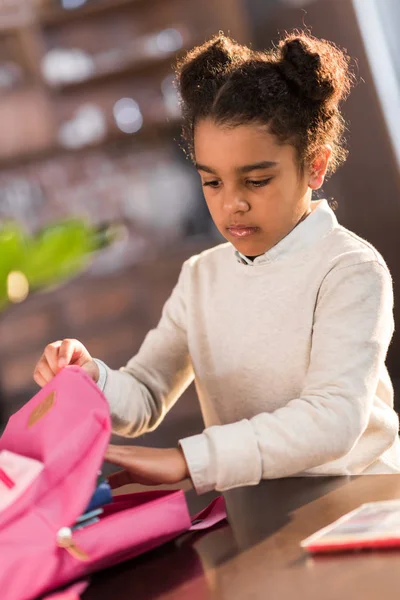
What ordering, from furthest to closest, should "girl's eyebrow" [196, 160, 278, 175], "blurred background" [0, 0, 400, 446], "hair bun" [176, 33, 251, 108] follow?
"blurred background" [0, 0, 400, 446] < "hair bun" [176, 33, 251, 108] < "girl's eyebrow" [196, 160, 278, 175]

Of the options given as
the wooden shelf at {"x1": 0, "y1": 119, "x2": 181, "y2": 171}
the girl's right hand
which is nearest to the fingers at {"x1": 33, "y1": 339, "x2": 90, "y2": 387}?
the girl's right hand

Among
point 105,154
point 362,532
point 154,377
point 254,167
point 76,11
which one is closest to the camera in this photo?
point 362,532

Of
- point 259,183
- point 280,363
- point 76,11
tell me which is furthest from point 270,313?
point 76,11

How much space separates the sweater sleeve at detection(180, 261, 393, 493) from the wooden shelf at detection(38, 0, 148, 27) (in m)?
3.44

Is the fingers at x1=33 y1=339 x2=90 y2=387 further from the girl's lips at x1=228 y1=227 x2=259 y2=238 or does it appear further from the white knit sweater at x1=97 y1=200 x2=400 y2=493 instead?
the girl's lips at x1=228 y1=227 x2=259 y2=238

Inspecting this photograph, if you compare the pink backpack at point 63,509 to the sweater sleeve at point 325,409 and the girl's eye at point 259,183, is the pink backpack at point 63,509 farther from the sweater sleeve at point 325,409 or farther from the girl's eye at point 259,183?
the girl's eye at point 259,183

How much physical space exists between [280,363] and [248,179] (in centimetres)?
26

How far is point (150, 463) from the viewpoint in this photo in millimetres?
891

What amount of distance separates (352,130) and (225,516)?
2.55 metres

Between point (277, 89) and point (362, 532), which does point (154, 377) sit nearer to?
point (277, 89)

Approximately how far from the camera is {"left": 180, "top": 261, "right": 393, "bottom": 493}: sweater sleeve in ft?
3.03

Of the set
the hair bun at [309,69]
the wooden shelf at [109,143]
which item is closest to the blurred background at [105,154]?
the wooden shelf at [109,143]

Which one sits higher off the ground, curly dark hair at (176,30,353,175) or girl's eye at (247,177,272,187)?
curly dark hair at (176,30,353,175)

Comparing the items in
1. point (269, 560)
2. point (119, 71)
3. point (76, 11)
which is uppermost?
point (76, 11)
